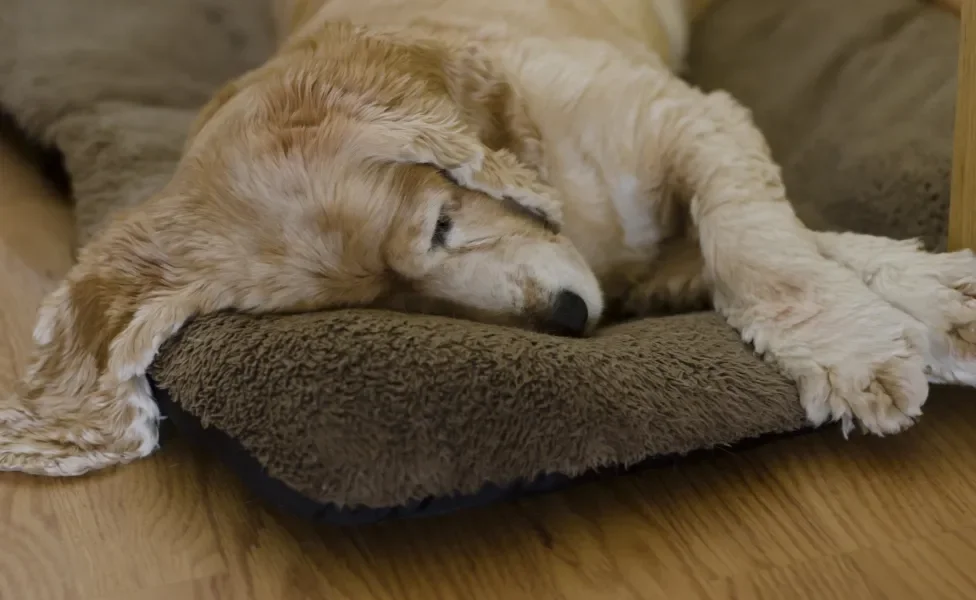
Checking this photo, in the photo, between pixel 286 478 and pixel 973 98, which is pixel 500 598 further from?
pixel 973 98

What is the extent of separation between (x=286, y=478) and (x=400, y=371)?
0.67ft

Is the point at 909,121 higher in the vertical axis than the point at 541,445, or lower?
higher

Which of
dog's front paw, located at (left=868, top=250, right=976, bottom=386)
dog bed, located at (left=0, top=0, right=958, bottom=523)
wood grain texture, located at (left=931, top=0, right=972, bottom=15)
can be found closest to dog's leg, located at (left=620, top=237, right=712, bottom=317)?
dog bed, located at (left=0, top=0, right=958, bottom=523)

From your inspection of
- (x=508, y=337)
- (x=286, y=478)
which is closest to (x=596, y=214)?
(x=508, y=337)

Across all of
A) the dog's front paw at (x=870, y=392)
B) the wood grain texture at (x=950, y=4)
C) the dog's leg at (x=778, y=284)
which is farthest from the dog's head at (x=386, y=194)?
the wood grain texture at (x=950, y=4)

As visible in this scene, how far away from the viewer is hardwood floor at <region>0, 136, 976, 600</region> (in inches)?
44.6

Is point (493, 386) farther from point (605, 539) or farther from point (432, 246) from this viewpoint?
point (432, 246)

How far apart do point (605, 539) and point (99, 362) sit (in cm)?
86

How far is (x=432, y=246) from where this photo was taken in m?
1.48

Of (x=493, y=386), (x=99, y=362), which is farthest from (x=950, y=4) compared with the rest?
(x=99, y=362)

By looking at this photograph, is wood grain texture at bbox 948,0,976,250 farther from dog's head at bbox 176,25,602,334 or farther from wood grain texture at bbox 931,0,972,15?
wood grain texture at bbox 931,0,972,15

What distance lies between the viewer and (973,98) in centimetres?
121

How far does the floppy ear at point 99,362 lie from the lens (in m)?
1.44

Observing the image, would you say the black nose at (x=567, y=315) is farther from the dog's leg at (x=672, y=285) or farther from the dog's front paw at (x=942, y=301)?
the dog's front paw at (x=942, y=301)
